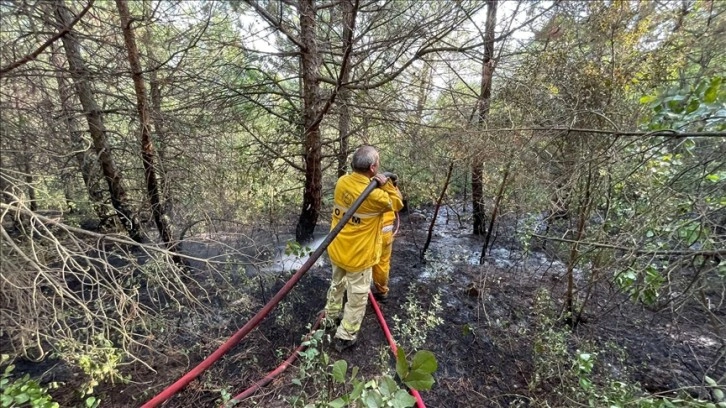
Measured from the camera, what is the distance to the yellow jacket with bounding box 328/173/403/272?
3164 mm

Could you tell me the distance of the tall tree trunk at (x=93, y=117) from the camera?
8.80ft

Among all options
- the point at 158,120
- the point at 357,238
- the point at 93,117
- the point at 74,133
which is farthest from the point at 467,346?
the point at 93,117

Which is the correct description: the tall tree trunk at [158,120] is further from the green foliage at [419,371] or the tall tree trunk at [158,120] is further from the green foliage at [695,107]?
the green foliage at [695,107]

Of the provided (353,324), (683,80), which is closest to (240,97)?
(353,324)

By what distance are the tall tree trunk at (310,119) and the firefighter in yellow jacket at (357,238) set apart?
1.51m

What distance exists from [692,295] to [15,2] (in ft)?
14.5

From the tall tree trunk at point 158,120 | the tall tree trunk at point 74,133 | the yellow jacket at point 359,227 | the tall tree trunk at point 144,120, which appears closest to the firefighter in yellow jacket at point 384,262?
the yellow jacket at point 359,227

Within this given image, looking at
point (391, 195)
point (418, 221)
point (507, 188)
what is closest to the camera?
point (391, 195)

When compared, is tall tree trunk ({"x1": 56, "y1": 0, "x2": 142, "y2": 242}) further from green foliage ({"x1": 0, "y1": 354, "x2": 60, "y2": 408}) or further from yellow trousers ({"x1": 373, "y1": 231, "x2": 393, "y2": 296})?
yellow trousers ({"x1": 373, "y1": 231, "x2": 393, "y2": 296})

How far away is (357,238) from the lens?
3.23 metres

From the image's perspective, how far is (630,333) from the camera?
3.75 metres

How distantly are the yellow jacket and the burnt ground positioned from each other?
88cm

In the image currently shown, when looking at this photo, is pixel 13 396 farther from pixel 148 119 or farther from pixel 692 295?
pixel 692 295

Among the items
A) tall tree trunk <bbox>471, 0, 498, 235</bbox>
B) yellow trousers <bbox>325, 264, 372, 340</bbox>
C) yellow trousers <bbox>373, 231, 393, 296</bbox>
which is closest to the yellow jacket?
yellow trousers <bbox>325, 264, 372, 340</bbox>
